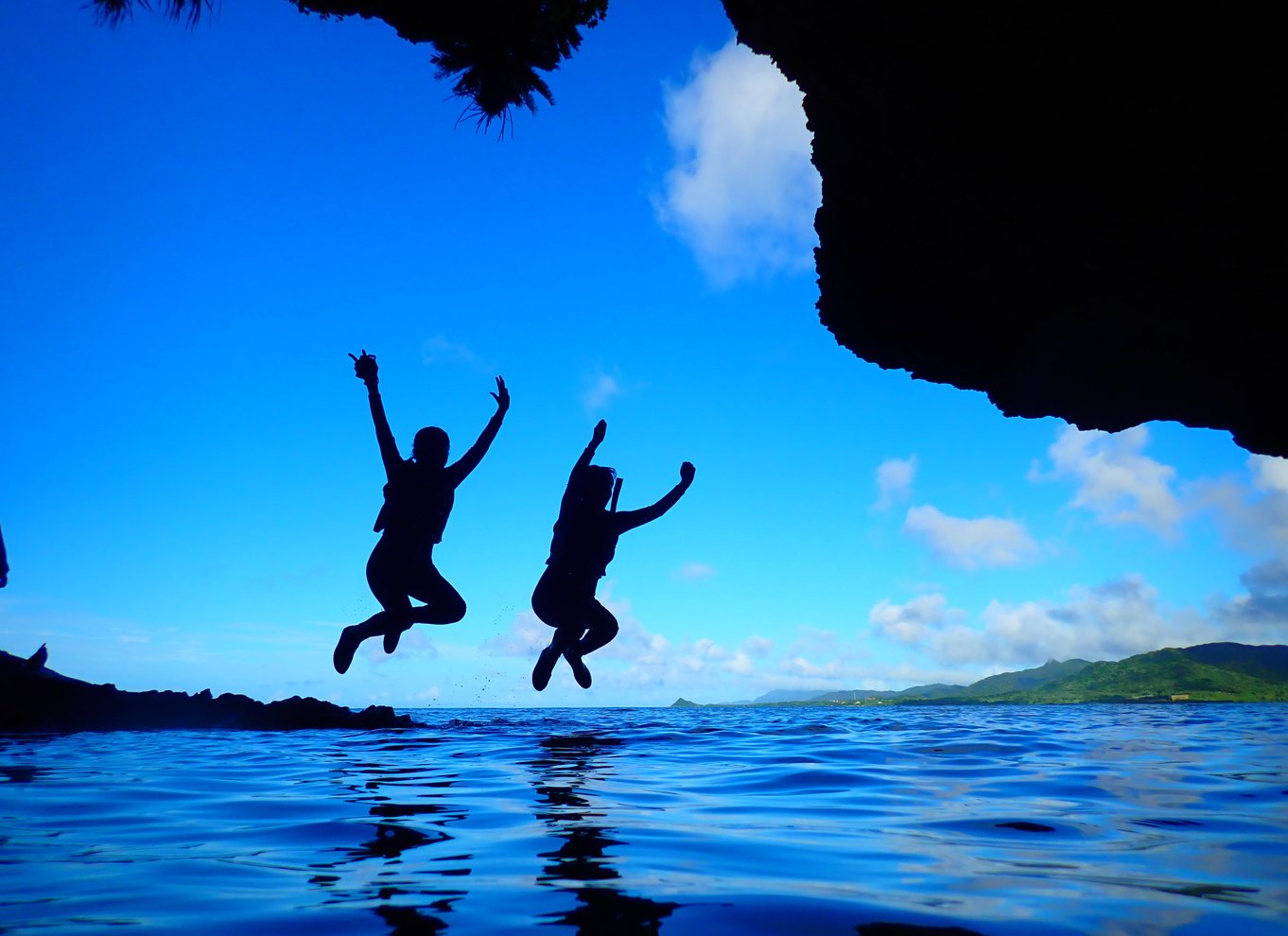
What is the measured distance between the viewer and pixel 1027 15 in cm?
379

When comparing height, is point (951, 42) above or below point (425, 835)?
Result: above

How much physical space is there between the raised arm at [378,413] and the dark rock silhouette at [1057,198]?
4.78 metres

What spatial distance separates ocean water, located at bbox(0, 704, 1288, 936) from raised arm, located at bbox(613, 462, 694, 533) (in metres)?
4.31

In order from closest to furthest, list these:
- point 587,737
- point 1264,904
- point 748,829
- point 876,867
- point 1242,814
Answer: point 1264,904 < point 876,867 < point 748,829 < point 1242,814 < point 587,737

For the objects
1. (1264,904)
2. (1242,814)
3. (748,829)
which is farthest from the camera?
(1242,814)

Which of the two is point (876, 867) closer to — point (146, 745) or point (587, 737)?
point (587, 737)

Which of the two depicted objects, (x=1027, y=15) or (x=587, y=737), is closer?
(x=1027, y=15)

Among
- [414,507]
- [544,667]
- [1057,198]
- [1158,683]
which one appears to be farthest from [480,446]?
[1158,683]

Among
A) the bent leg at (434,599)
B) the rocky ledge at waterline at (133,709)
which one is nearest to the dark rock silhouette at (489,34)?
the bent leg at (434,599)

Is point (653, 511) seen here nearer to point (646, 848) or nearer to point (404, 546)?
point (404, 546)

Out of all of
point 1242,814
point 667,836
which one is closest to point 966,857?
point 667,836

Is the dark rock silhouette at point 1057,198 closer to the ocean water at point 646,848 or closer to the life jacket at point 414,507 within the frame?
the ocean water at point 646,848

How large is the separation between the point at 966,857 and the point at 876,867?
1.17ft

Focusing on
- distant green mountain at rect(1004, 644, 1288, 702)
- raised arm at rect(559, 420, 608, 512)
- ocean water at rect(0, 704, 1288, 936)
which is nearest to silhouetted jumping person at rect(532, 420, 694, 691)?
raised arm at rect(559, 420, 608, 512)
